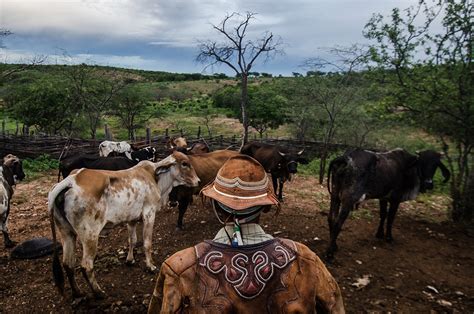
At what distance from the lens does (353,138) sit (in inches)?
816

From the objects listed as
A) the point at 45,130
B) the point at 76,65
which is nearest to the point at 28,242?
the point at 76,65

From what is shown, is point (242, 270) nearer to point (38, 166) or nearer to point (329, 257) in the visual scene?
point (329, 257)

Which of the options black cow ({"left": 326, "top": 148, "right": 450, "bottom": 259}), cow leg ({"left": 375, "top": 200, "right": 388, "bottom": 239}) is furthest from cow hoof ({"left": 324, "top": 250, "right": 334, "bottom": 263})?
cow leg ({"left": 375, "top": 200, "right": 388, "bottom": 239})

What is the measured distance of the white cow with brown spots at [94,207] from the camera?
442cm

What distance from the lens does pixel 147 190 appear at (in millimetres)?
5582

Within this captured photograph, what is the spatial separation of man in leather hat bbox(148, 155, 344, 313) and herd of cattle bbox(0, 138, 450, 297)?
3274 mm

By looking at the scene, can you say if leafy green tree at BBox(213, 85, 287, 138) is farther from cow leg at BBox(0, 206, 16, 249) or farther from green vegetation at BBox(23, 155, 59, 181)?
cow leg at BBox(0, 206, 16, 249)

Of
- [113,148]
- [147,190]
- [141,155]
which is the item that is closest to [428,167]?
[147,190]

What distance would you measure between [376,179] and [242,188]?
18.9 feet

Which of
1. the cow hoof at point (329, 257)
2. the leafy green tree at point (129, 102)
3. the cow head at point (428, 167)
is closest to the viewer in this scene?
the cow hoof at point (329, 257)

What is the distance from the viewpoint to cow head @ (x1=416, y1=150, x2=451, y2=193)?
738 centimetres

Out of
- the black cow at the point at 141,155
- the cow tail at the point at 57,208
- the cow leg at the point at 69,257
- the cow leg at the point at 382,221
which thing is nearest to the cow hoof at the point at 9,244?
the cow leg at the point at 69,257

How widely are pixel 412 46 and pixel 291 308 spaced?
8.00m

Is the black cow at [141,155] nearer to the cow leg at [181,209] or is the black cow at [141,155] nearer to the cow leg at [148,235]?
the cow leg at [181,209]
